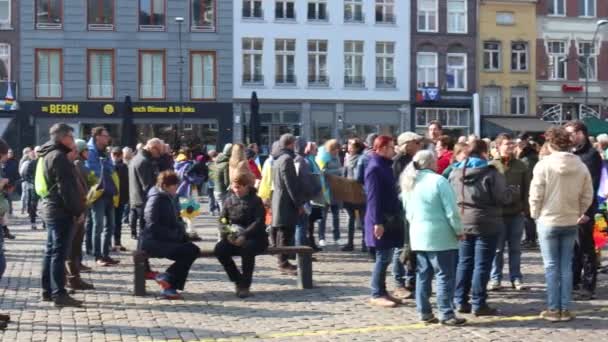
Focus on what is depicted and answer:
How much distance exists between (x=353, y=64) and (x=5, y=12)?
656 inches

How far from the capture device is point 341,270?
1254 cm

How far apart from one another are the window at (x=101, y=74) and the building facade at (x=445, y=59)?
48.5ft

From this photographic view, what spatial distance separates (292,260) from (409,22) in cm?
3360

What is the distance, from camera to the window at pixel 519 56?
153 feet

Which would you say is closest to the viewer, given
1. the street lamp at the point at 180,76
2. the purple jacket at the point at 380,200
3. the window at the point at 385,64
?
the purple jacket at the point at 380,200

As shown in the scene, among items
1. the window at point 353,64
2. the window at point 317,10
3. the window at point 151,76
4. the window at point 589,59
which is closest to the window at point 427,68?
the window at point 353,64

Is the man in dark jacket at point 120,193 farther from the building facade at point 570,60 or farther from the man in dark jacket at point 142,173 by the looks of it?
the building facade at point 570,60

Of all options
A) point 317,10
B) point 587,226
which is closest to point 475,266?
point 587,226

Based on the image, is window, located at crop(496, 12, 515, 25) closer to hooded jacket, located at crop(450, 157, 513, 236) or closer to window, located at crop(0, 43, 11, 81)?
window, located at crop(0, 43, 11, 81)

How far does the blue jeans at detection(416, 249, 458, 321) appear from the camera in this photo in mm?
8516

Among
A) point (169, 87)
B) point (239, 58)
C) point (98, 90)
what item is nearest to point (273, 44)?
point (239, 58)

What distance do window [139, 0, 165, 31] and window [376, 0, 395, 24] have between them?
1064 cm

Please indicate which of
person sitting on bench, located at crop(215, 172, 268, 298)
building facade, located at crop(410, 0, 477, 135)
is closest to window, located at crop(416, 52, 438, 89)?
building facade, located at crop(410, 0, 477, 135)

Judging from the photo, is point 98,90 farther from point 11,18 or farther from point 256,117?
point 256,117
